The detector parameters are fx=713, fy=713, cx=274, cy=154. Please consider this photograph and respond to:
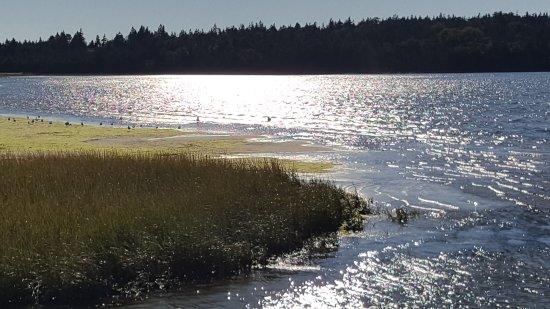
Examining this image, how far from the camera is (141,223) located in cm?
1767

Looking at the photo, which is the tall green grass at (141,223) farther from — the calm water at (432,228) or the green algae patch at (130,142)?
the green algae patch at (130,142)

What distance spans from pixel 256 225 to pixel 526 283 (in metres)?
7.06

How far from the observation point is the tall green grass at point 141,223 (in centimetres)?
1538

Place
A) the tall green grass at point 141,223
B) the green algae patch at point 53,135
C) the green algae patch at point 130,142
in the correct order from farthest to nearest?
the green algae patch at point 53,135 < the green algae patch at point 130,142 < the tall green grass at point 141,223

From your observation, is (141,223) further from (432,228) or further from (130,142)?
(130,142)

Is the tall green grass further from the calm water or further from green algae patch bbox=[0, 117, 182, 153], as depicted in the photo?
green algae patch bbox=[0, 117, 182, 153]

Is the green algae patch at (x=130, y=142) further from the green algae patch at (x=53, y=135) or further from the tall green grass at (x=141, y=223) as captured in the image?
the tall green grass at (x=141, y=223)

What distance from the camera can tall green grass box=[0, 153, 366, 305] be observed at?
50.4 feet

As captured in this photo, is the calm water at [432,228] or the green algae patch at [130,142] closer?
the calm water at [432,228]

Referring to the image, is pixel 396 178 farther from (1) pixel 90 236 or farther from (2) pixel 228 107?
(2) pixel 228 107

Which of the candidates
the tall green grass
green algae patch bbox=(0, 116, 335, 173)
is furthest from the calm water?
green algae patch bbox=(0, 116, 335, 173)

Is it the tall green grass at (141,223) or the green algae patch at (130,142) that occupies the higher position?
the tall green grass at (141,223)

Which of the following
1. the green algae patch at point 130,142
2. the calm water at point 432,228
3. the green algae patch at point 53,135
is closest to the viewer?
the calm water at point 432,228

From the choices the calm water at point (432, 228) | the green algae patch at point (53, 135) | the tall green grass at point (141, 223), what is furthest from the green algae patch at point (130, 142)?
the tall green grass at point (141, 223)
